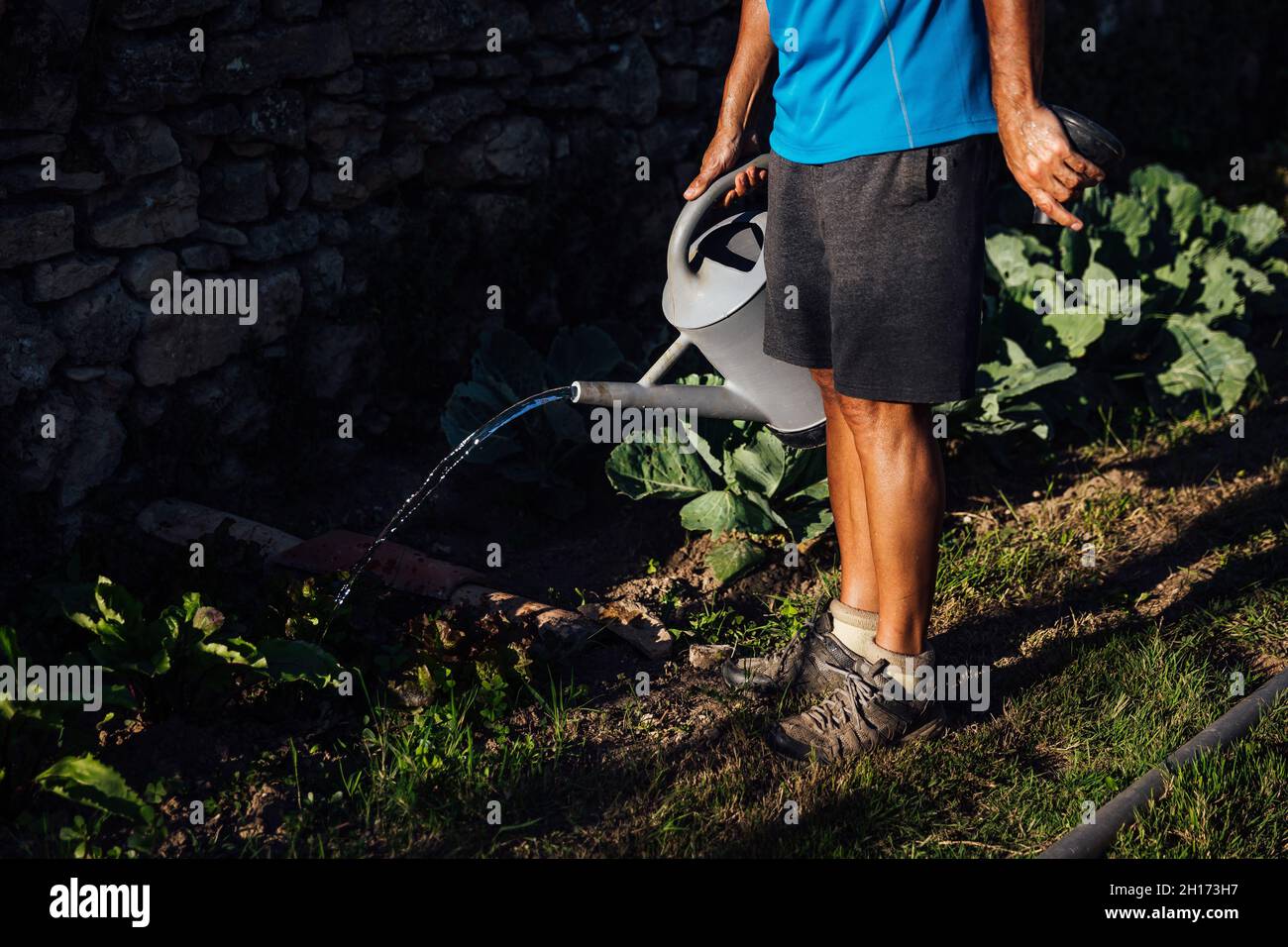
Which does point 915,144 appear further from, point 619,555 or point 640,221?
point 640,221

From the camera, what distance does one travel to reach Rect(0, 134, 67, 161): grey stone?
8.95 ft

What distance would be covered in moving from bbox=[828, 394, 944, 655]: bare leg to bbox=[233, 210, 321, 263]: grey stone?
1.64m

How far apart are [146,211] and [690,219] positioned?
135 centimetres

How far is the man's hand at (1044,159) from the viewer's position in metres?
2.03

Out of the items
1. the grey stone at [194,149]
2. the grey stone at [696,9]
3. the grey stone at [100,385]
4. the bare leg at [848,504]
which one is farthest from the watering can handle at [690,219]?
the grey stone at [696,9]

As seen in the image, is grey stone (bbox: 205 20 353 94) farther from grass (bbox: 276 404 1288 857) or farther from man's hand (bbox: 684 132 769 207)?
grass (bbox: 276 404 1288 857)

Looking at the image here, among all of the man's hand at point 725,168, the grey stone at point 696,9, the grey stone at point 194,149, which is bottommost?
the man's hand at point 725,168

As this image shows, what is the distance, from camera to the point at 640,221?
4117 mm

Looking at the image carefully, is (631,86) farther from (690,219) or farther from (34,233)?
(34,233)

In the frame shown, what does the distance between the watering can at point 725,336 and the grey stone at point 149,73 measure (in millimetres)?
1266

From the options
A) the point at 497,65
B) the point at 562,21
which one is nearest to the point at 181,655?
the point at 497,65

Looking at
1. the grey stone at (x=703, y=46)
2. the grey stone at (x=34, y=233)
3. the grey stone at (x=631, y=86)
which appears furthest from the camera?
the grey stone at (x=703, y=46)

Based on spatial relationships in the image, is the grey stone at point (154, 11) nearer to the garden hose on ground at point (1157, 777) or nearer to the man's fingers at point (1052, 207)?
the man's fingers at point (1052, 207)
